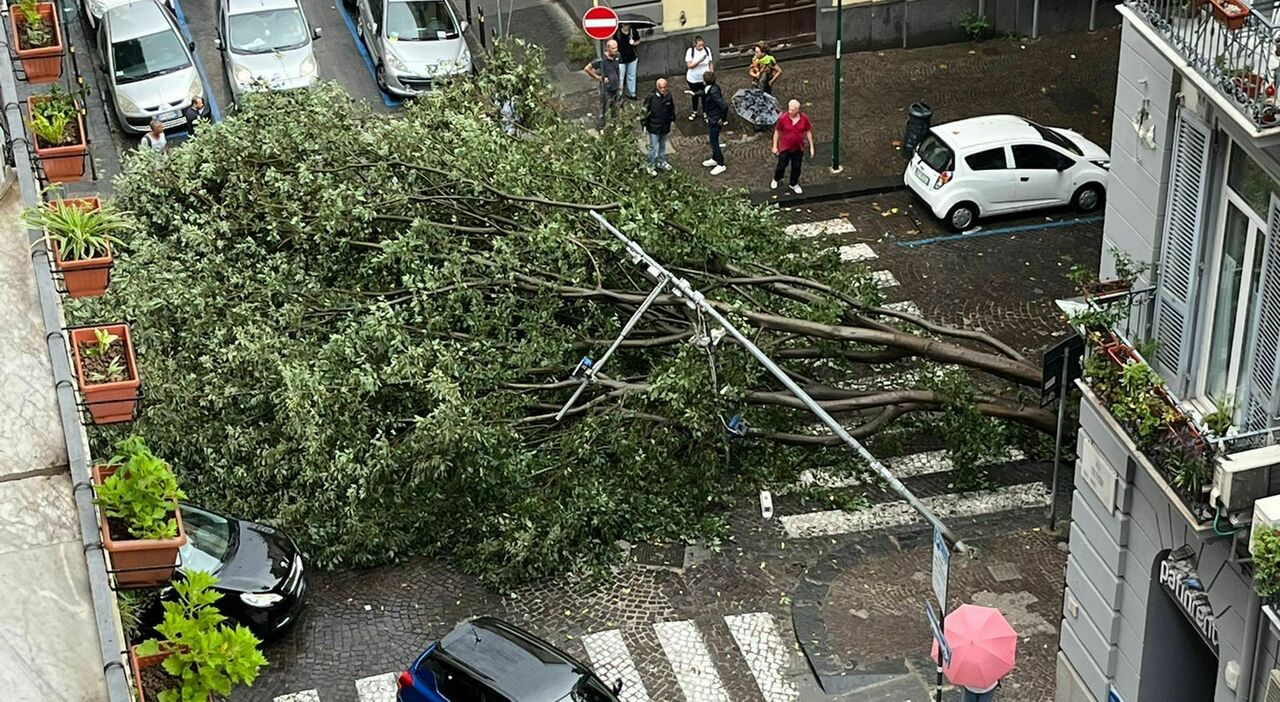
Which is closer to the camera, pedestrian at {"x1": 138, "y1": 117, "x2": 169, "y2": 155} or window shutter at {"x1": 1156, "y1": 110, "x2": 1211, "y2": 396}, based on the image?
window shutter at {"x1": 1156, "y1": 110, "x2": 1211, "y2": 396}

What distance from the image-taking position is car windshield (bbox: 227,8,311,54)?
31.4m

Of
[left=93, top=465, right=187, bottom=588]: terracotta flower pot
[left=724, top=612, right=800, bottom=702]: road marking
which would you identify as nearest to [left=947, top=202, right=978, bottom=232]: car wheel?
[left=724, top=612, right=800, bottom=702]: road marking

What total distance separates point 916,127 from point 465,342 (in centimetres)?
1132

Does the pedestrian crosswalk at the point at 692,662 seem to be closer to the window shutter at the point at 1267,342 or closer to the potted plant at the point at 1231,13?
the window shutter at the point at 1267,342

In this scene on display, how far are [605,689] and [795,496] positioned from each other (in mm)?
4616

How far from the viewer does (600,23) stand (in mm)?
28797

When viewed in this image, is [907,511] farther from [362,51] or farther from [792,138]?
[362,51]

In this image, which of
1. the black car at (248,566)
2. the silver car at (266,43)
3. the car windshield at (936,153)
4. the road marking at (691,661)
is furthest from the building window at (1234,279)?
the silver car at (266,43)

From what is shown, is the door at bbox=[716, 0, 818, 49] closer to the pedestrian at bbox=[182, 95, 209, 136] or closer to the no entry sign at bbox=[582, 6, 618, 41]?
the no entry sign at bbox=[582, 6, 618, 41]

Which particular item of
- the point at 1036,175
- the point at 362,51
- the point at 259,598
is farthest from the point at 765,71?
the point at 259,598

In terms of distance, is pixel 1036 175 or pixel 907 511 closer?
pixel 907 511

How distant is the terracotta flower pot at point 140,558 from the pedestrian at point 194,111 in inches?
762

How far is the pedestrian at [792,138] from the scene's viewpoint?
27328 millimetres

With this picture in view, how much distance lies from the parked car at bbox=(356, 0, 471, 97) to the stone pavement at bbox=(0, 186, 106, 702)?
18853 millimetres
